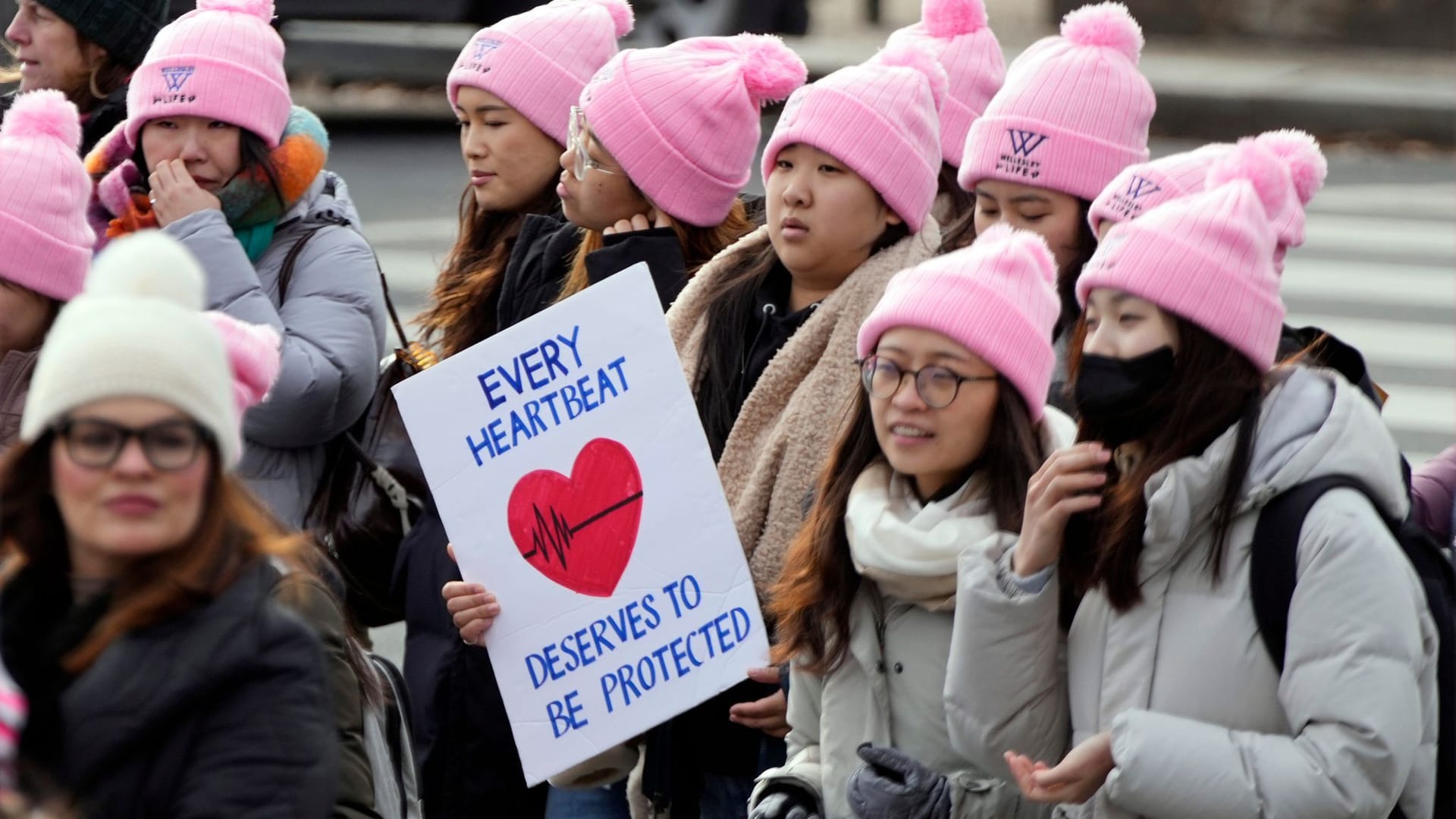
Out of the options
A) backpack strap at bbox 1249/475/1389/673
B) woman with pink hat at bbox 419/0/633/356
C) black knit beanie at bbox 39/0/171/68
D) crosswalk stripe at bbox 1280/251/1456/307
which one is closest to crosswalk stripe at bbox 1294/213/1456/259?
crosswalk stripe at bbox 1280/251/1456/307

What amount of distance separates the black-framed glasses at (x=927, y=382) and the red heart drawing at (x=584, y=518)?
69cm

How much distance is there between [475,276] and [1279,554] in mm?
2580

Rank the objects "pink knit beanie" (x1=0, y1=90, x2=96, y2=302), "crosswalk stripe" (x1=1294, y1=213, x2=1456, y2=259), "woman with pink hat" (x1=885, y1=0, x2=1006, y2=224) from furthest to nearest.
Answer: "crosswalk stripe" (x1=1294, y1=213, x2=1456, y2=259)
"woman with pink hat" (x1=885, y1=0, x2=1006, y2=224)
"pink knit beanie" (x1=0, y1=90, x2=96, y2=302)

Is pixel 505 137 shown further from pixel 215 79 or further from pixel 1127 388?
pixel 1127 388

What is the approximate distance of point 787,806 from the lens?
372 centimetres

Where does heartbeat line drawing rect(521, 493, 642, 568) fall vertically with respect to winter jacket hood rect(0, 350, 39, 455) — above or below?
below

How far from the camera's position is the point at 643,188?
4730 millimetres

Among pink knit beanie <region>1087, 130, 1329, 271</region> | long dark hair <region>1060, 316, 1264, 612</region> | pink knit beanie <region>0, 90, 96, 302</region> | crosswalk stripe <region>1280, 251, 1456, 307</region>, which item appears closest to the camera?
long dark hair <region>1060, 316, 1264, 612</region>

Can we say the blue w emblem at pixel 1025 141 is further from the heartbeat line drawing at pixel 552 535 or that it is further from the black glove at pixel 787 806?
the black glove at pixel 787 806

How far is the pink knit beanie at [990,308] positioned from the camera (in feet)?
11.9

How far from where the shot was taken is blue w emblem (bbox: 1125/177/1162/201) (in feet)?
13.0

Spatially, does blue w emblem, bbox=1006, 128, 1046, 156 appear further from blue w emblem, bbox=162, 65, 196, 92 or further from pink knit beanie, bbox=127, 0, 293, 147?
blue w emblem, bbox=162, 65, 196, 92

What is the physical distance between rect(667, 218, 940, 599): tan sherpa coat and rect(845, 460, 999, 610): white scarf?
425 millimetres

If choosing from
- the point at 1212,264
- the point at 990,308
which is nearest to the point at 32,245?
the point at 990,308
